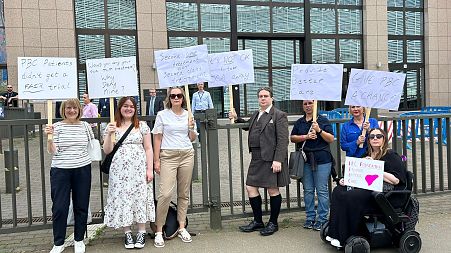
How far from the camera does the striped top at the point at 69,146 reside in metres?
4.53

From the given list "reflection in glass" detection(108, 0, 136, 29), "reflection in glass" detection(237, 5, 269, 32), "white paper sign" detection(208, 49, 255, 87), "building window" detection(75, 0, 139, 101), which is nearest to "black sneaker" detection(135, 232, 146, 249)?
"white paper sign" detection(208, 49, 255, 87)

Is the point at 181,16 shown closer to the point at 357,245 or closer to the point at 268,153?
the point at 268,153

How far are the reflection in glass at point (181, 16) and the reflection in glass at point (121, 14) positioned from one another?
1.68m

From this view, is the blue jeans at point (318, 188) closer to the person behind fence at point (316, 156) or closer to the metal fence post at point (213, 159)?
the person behind fence at point (316, 156)

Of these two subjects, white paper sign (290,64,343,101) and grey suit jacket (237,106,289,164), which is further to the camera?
white paper sign (290,64,343,101)

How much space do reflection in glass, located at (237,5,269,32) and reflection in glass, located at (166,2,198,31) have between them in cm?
242

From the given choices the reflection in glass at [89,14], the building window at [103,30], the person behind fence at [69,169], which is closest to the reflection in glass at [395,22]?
the building window at [103,30]

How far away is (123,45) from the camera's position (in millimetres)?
19781

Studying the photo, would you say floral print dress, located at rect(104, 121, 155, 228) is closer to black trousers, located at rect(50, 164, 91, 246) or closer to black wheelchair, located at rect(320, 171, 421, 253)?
black trousers, located at rect(50, 164, 91, 246)

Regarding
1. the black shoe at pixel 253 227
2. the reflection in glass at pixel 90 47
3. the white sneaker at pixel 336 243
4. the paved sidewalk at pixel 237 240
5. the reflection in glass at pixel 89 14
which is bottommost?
the paved sidewalk at pixel 237 240

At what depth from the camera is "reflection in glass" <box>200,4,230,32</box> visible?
68.8 feet

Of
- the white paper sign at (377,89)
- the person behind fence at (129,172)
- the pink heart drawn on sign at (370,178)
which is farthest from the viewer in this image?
the white paper sign at (377,89)

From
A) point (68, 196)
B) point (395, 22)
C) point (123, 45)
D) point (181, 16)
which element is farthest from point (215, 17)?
point (68, 196)

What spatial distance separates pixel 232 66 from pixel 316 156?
159 centimetres
